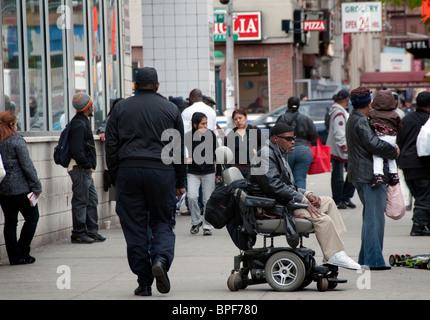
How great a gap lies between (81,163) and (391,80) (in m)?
37.4

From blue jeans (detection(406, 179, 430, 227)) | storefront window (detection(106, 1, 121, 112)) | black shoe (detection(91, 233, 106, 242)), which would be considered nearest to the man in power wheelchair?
black shoe (detection(91, 233, 106, 242))

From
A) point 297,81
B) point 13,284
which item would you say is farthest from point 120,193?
point 297,81

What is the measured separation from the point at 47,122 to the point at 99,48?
236cm

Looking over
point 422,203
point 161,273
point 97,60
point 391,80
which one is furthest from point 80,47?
point 391,80

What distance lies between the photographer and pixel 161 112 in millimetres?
8250

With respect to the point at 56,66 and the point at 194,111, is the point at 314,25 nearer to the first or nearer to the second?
the point at 194,111

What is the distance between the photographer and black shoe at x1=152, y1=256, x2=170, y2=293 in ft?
26.4

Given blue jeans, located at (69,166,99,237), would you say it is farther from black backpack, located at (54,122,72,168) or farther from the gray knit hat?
the gray knit hat

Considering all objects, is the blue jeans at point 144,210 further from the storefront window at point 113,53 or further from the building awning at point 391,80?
the building awning at point 391,80

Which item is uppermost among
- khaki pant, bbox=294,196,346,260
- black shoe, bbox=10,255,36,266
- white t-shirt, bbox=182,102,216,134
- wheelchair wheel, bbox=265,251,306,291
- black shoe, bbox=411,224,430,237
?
white t-shirt, bbox=182,102,216,134

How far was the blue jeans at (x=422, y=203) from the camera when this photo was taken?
1286cm

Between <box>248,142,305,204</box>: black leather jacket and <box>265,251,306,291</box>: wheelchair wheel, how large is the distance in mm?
481

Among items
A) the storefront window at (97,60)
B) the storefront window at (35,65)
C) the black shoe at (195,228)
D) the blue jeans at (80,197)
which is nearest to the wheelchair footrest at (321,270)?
the blue jeans at (80,197)
